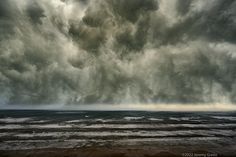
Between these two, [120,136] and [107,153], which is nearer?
[107,153]

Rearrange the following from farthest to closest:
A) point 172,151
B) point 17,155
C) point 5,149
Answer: point 5,149, point 172,151, point 17,155

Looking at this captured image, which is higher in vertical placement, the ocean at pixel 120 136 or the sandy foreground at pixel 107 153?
the sandy foreground at pixel 107 153

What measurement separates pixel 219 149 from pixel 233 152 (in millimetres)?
1774

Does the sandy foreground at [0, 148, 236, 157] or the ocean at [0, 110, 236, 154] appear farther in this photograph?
the ocean at [0, 110, 236, 154]

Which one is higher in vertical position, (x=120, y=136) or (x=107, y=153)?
(x=107, y=153)

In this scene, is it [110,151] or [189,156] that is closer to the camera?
[189,156]

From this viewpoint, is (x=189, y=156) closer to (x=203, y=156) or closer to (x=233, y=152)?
(x=203, y=156)

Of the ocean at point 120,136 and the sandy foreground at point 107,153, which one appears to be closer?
the sandy foreground at point 107,153

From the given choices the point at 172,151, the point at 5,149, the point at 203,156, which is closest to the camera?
the point at 203,156

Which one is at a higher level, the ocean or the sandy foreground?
the sandy foreground

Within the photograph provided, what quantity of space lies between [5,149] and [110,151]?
1287 centimetres

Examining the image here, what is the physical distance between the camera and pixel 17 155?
19203 mm

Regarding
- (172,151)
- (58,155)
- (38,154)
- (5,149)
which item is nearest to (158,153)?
(172,151)

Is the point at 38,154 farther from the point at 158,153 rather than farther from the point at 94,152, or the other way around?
the point at 158,153
